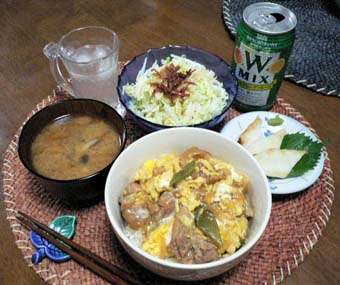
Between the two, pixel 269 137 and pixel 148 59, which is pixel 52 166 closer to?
pixel 148 59

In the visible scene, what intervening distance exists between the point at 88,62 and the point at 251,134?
26.9 inches

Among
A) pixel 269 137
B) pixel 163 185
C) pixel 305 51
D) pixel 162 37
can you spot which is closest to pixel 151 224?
pixel 163 185

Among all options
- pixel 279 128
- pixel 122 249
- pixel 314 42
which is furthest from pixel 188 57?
pixel 122 249

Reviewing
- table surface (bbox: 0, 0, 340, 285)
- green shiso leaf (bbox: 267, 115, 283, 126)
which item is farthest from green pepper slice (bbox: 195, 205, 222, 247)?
green shiso leaf (bbox: 267, 115, 283, 126)

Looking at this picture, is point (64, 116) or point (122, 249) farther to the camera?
point (64, 116)

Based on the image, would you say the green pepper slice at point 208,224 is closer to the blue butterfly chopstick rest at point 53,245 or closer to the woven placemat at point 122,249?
the woven placemat at point 122,249

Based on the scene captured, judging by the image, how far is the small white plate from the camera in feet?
4.38

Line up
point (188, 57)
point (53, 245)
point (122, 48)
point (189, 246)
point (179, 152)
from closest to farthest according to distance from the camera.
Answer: point (189, 246) → point (53, 245) → point (179, 152) → point (188, 57) → point (122, 48)

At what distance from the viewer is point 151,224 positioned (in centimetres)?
115

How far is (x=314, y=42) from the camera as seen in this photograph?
2.09m

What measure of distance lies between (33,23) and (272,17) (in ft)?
4.58

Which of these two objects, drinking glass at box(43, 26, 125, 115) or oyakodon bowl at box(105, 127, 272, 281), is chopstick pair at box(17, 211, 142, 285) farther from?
drinking glass at box(43, 26, 125, 115)

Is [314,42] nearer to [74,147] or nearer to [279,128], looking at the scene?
[279,128]

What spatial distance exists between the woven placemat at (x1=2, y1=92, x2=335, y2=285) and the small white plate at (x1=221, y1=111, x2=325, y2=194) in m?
0.05
